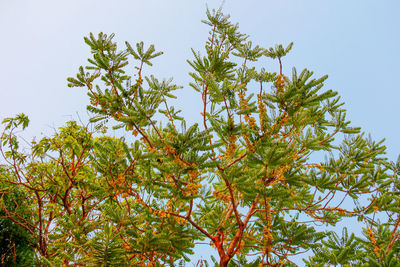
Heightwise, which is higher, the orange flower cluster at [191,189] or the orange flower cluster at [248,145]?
the orange flower cluster at [248,145]

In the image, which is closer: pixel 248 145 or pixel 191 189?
pixel 248 145

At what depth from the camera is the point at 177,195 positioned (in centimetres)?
318

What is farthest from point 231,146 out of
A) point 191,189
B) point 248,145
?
point 191,189

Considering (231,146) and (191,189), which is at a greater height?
(231,146)

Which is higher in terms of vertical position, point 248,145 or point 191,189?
point 248,145

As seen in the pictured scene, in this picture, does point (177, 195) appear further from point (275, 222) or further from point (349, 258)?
point (349, 258)

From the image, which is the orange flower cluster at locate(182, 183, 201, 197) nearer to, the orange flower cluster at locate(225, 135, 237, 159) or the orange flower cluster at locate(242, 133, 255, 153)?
the orange flower cluster at locate(225, 135, 237, 159)

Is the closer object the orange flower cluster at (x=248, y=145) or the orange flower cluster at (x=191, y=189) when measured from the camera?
the orange flower cluster at (x=248, y=145)

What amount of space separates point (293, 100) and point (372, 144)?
7.16 feet

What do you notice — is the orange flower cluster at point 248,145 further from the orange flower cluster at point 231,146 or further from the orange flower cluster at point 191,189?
the orange flower cluster at point 191,189

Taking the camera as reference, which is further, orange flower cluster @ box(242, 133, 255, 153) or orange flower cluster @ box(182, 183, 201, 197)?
orange flower cluster @ box(182, 183, 201, 197)

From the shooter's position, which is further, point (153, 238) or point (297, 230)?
point (297, 230)

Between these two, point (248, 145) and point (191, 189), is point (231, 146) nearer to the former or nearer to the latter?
point (248, 145)

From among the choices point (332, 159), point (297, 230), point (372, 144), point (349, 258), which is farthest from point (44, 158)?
point (372, 144)
